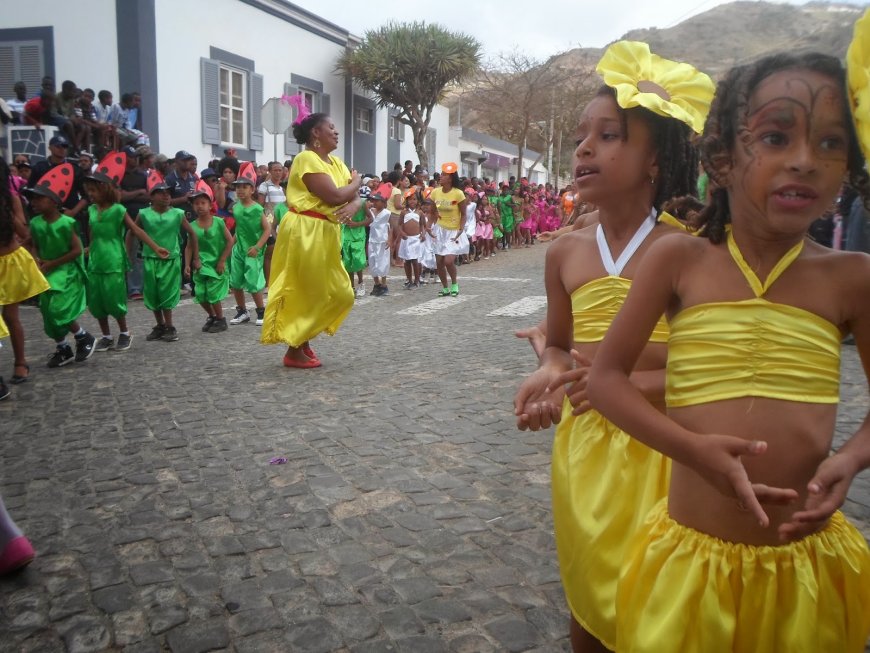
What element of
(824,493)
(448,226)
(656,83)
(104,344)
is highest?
(656,83)

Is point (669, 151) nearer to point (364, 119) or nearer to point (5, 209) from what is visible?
point (5, 209)

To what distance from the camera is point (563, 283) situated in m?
2.20

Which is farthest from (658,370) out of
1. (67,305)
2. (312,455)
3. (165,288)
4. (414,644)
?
(165,288)

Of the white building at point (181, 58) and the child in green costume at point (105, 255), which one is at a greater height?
the white building at point (181, 58)

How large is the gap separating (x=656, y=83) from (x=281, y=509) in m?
2.43

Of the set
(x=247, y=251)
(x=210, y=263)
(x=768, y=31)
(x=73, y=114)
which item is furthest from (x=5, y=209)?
(x=73, y=114)

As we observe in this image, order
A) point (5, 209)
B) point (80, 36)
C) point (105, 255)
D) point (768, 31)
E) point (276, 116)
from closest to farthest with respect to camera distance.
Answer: point (768, 31) < point (5, 209) < point (105, 255) < point (276, 116) < point (80, 36)

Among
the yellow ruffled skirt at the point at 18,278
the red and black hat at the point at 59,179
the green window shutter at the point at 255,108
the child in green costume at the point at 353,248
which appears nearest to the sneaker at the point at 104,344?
the yellow ruffled skirt at the point at 18,278

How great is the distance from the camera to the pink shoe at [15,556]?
9.42 ft

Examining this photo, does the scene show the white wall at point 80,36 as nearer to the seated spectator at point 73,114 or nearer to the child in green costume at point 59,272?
the seated spectator at point 73,114

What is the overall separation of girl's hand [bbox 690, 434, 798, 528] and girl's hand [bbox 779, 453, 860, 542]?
4 centimetres

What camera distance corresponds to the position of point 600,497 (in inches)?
75.6

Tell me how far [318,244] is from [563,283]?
4.46m

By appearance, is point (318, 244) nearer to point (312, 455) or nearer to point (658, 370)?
point (312, 455)
